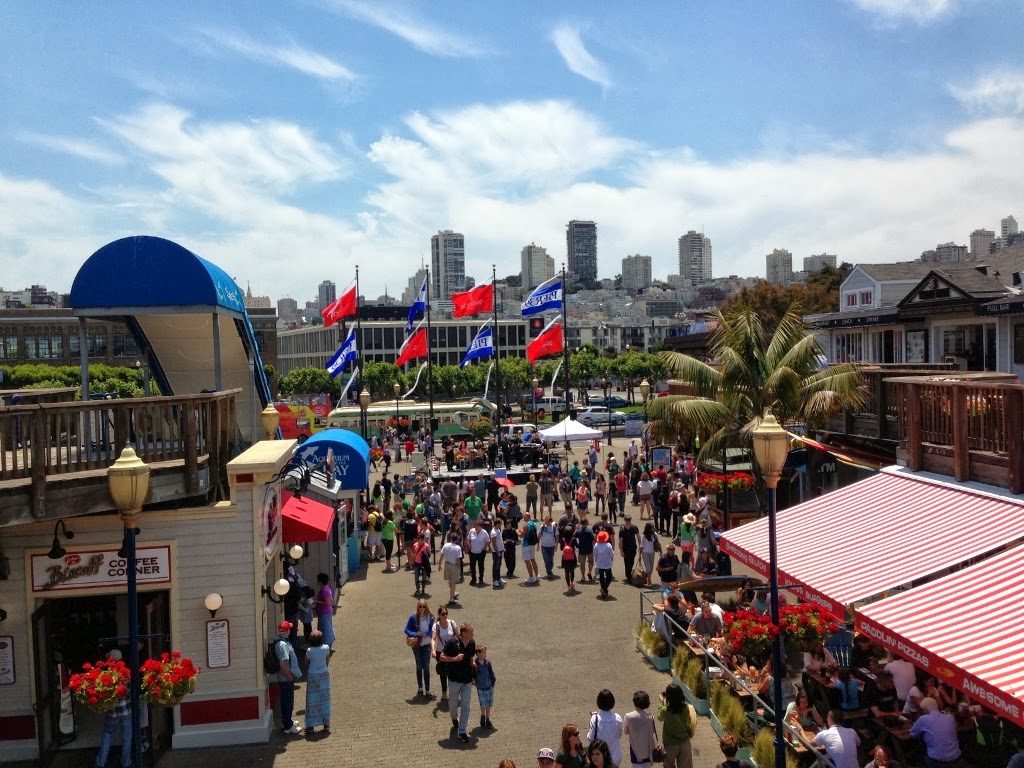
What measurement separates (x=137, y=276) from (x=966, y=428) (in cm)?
1164

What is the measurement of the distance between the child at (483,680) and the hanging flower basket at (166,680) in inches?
146

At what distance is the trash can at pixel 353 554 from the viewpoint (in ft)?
72.7

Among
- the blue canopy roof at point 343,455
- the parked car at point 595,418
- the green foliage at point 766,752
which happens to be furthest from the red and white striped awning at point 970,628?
the parked car at point 595,418

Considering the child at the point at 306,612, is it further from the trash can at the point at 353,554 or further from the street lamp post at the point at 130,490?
the street lamp post at the point at 130,490

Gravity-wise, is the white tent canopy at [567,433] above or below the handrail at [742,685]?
above

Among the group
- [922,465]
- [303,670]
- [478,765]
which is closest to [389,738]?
[478,765]

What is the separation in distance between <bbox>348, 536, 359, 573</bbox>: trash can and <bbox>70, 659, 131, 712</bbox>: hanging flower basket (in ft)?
40.1

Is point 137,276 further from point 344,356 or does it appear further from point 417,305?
point 417,305

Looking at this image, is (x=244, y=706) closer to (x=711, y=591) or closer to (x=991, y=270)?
(x=711, y=591)

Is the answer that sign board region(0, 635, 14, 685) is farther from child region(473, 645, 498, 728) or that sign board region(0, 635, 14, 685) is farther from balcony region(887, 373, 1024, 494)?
balcony region(887, 373, 1024, 494)

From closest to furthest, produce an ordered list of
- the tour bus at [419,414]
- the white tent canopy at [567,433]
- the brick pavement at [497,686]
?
1. the brick pavement at [497,686]
2. the white tent canopy at [567,433]
3. the tour bus at [419,414]

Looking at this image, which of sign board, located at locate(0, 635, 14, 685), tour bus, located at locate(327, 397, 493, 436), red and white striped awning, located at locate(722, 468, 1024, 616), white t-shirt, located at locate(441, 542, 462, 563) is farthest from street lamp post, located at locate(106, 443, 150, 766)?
tour bus, located at locate(327, 397, 493, 436)

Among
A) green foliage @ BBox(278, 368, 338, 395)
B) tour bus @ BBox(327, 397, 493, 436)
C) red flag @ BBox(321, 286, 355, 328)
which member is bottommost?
tour bus @ BBox(327, 397, 493, 436)

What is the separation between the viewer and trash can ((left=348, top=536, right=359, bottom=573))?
2216 cm
